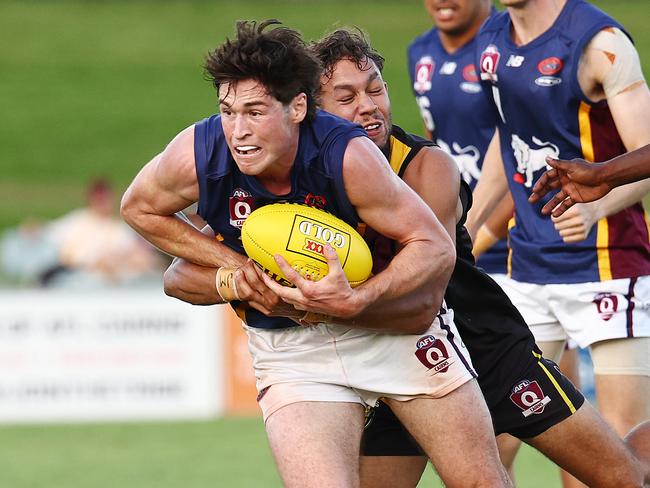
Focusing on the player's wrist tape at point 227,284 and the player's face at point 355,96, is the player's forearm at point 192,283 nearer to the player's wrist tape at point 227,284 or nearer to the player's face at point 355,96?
the player's wrist tape at point 227,284

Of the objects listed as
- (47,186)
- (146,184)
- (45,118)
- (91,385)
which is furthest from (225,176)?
(45,118)

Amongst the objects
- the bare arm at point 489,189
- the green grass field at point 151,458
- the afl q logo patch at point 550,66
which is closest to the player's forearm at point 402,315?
the afl q logo patch at point 550,66

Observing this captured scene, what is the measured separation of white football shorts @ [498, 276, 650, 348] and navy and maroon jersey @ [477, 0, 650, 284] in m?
0.04

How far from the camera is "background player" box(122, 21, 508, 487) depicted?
14.6ft

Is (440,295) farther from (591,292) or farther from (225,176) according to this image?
(591,292)

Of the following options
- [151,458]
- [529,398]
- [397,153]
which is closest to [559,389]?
[529,398]

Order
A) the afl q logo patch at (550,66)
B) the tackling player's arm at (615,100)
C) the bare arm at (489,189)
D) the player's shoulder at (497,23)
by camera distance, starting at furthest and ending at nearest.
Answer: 1. the bare arm at (489,189)
2. the player's shoulder at (497,23)
3. the afl q logo patch at (550,66)
4. the tackling player's arm at (615,100)

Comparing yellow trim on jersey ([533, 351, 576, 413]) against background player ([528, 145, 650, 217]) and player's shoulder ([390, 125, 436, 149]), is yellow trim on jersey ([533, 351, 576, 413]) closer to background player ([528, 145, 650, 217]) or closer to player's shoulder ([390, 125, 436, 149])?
background player ([528, 145, 650, 217])

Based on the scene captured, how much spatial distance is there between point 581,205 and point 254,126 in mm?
1599

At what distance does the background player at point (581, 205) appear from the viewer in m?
5.53

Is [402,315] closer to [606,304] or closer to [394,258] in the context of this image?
[394,258]

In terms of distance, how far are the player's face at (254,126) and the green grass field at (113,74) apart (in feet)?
69.2

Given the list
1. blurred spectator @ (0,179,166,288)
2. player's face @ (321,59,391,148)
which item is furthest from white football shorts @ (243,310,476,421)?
blurred spectator @ (0,179,166,288)

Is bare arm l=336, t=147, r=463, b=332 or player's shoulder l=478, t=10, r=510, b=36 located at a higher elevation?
player's shoulder l=478, t=10, r=510, b=36
